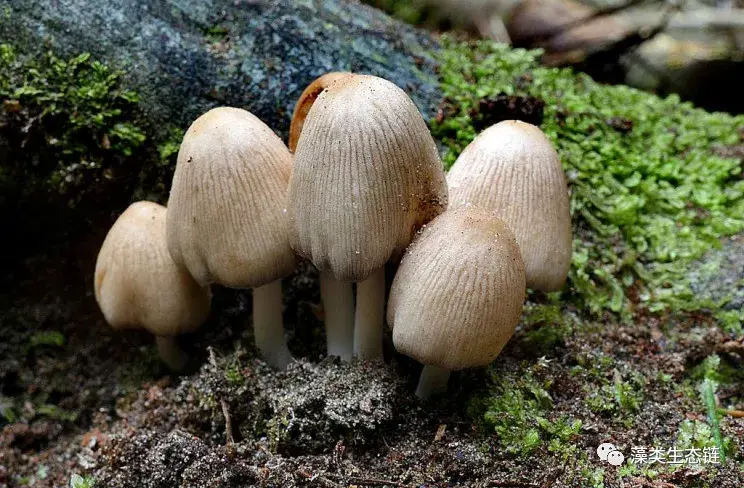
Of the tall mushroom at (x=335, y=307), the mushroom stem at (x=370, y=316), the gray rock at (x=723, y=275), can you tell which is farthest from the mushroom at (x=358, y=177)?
the gray rock at (x=723, y=275)

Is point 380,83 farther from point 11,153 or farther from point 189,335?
point 11,153

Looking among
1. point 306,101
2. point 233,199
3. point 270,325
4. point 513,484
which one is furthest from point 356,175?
point 513,484

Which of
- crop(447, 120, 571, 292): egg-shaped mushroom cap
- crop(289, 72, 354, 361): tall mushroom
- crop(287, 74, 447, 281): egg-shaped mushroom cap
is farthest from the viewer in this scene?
crop(289, 72, 354, 361): tall mushroom

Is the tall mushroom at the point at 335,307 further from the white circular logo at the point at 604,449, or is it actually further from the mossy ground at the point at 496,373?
the white circular logo at the point at 604,449

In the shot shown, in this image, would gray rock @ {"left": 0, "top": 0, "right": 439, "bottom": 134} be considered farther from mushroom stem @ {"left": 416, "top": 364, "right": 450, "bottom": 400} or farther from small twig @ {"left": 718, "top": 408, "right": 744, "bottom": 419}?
small twig @ {"left": 718, "top": 408, "right": 744, "bottom": 419}

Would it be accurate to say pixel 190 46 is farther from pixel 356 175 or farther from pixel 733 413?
pixel 733 413

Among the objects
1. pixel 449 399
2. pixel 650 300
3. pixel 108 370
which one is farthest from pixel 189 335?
pixel 650 300

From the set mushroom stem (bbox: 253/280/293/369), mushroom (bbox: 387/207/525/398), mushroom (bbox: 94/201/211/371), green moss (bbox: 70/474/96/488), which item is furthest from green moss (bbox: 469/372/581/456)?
green moss (bbox: 70/474/96/488)
